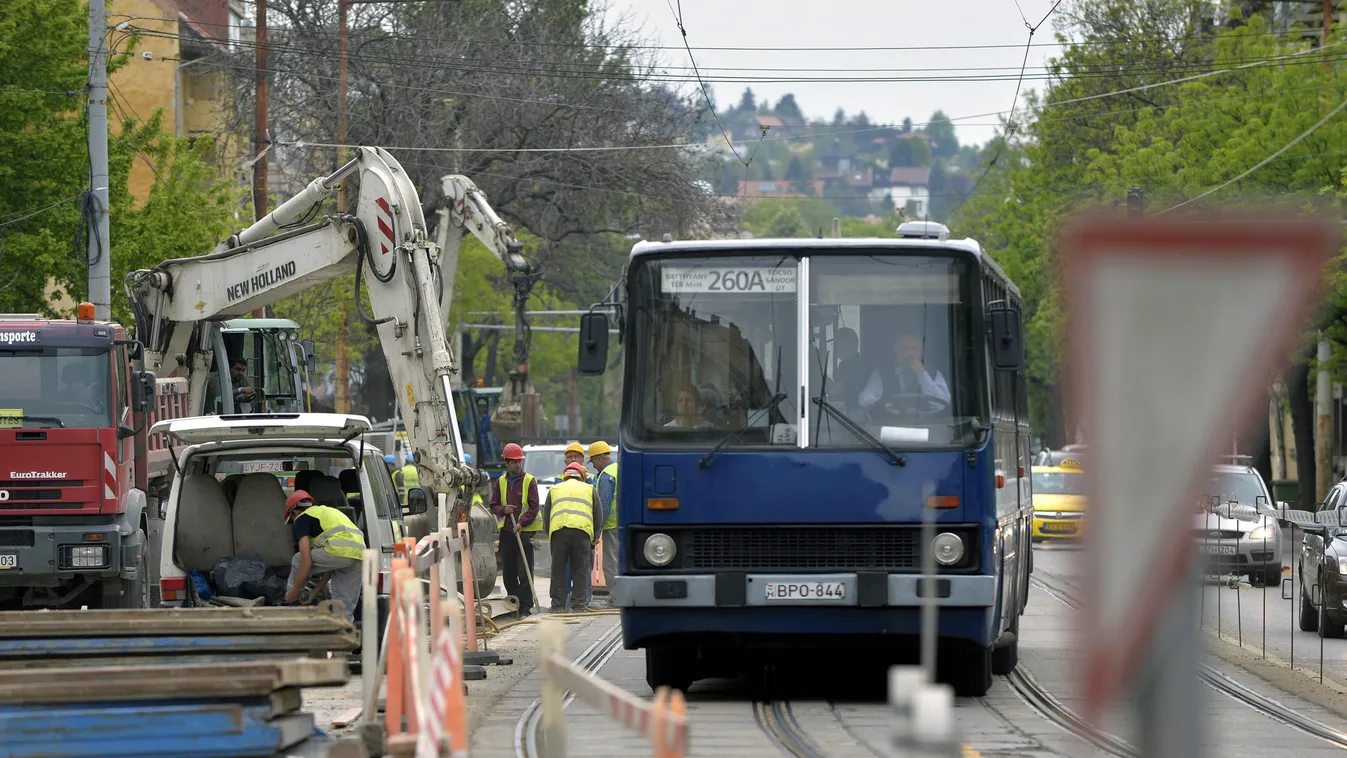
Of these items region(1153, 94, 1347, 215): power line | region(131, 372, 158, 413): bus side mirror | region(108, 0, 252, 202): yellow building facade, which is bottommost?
region(131, 372, 158, 413): bus side mirror

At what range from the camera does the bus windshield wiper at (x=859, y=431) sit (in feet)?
39.4

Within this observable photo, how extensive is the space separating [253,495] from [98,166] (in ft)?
36.7

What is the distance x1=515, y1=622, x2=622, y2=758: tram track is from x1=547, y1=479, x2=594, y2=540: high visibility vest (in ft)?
5.75

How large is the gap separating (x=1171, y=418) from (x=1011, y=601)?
10.7 meters

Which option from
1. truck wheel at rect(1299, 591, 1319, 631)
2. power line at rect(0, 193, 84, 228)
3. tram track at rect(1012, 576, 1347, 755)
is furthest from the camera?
power line at rect(0, 193, 84, 228)

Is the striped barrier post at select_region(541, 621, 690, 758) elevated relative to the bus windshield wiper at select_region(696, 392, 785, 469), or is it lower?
lower

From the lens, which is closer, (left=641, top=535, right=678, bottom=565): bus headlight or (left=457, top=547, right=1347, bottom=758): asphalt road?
(left=457, top=547, right=1347, bottom=758): asphalt road

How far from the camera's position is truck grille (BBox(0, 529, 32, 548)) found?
703 inches

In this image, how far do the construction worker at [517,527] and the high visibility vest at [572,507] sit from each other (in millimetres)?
424

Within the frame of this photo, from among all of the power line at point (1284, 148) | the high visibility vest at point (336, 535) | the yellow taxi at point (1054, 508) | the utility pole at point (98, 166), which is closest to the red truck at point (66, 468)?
the high visibility vest at point (336, 535)

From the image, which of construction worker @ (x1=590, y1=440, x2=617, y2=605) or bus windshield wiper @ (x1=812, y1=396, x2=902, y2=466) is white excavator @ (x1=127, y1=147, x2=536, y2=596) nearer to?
construction worker @ (x1=590, y1=440, x2=617, y2=605)

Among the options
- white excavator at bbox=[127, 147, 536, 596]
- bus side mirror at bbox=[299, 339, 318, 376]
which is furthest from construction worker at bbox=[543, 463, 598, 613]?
bus side mirror at bbox=[299, 339, 318, 376]

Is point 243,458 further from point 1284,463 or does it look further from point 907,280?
point 1284,463

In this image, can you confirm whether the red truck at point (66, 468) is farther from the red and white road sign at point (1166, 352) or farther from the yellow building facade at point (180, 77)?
the yellow building facade at point (180, 77)
